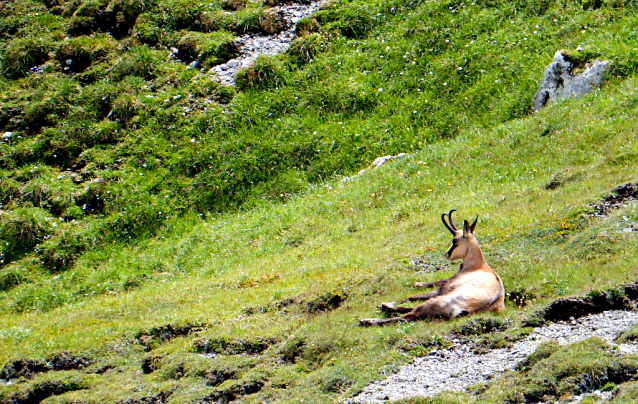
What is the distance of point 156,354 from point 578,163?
32.1ft

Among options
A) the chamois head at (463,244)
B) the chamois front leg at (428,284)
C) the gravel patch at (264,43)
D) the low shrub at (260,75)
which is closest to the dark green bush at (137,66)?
the gravel patch at (264,43)

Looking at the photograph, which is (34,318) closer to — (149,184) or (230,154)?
(149,184)

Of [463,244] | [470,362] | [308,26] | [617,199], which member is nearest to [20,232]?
[308,26]

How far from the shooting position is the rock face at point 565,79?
16.6 m

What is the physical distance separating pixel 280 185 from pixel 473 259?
10.1m

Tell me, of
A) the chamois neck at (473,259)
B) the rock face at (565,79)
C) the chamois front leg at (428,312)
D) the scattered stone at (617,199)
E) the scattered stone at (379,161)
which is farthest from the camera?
the scattered stone at (379,161)

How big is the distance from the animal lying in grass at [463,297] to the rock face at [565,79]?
355 inches

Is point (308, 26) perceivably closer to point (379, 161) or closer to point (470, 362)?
point (379, 161)

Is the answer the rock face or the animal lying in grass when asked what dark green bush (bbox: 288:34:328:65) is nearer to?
the rock face

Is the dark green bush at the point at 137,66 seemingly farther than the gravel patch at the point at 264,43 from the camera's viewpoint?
Yes

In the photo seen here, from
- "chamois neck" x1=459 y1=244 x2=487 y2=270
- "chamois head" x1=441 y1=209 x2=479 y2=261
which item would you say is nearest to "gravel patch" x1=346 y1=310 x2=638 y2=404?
"chamois neck" x1=459 y1=244 x2=487 y2=270

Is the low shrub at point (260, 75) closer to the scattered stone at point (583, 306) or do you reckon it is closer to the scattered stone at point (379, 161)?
the scattered stone at point (379, 161)

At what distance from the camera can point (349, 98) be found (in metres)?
20.5

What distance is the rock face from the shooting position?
16578 mm
